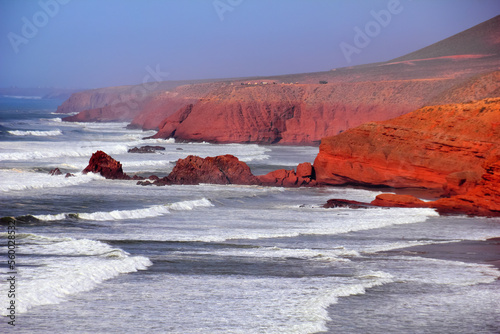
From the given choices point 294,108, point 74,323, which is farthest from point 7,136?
point 74,323

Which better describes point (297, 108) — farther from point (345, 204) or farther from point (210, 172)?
point (345, 204)

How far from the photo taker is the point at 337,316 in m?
10.6

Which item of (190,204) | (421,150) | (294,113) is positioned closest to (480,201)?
(421,150)

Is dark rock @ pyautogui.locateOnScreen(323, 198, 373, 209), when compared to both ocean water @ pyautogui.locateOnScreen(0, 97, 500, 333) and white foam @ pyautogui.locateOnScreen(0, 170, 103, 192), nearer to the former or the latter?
ocean water @ pyautogui.locateOnScreen(0, 97, 500, 333)

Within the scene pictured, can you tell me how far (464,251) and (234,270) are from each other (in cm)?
672

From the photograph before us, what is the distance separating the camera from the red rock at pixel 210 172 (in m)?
32.4

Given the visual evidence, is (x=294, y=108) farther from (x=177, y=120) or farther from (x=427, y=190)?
(x=427, y=190)

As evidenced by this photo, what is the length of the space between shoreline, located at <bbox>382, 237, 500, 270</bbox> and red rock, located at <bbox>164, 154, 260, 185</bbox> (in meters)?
16.2

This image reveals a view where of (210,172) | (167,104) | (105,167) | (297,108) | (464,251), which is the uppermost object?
Result: (167,104)

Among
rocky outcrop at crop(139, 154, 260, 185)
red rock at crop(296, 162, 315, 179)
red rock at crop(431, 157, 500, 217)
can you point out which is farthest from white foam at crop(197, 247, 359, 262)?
rocky outcrop at crop(139, 154, 260, 185)

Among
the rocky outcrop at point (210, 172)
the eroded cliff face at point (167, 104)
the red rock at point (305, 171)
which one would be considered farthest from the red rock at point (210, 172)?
the eroded cliff face at point (167, 104)

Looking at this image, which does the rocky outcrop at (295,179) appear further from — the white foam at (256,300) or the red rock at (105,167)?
the white foam at (256,300)

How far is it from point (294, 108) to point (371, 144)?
1892 inches

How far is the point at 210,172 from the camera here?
32781 mm
